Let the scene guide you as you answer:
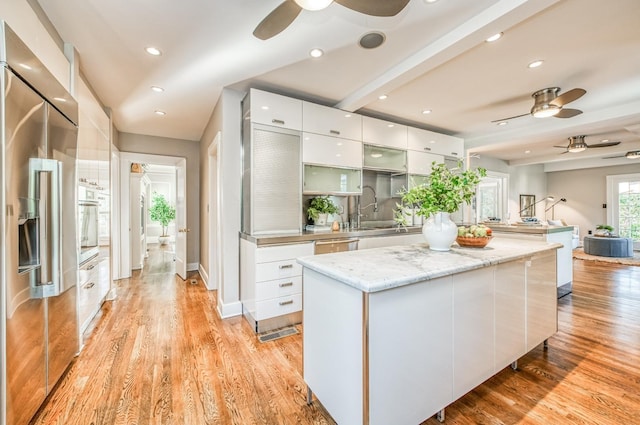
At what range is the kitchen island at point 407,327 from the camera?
1.24 metres

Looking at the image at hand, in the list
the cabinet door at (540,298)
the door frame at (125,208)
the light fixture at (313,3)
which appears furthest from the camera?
the door frame at (125,208)

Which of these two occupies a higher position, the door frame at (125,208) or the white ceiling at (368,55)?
the white ceiling at (368,55)

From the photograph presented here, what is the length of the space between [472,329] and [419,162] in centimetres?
326

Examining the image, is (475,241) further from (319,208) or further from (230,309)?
(230,309)

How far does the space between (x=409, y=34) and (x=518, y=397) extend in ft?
9.02

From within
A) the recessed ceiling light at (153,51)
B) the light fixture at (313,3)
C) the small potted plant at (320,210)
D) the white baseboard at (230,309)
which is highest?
the recessed ceiling light at (153,51)

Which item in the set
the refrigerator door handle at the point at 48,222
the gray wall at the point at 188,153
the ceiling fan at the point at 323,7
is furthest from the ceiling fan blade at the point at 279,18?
the gray wall at the point at 188,153

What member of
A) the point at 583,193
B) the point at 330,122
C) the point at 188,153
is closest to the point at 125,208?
the point at 188,153

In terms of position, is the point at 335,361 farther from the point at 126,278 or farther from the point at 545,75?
the point at 126,278

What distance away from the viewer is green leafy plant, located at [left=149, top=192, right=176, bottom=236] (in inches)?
380

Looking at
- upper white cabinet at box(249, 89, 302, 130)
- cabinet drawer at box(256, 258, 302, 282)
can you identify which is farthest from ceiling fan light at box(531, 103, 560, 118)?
cabinet drawer at box(256, 258, 302, 282)

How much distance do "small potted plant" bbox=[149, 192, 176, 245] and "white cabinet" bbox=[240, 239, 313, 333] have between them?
8122mm

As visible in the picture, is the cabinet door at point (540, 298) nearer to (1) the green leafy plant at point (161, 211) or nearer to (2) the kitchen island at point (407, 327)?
(2) the kitchen island at point (407, 327)

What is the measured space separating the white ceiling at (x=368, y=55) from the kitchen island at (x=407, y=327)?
5.33 ft
